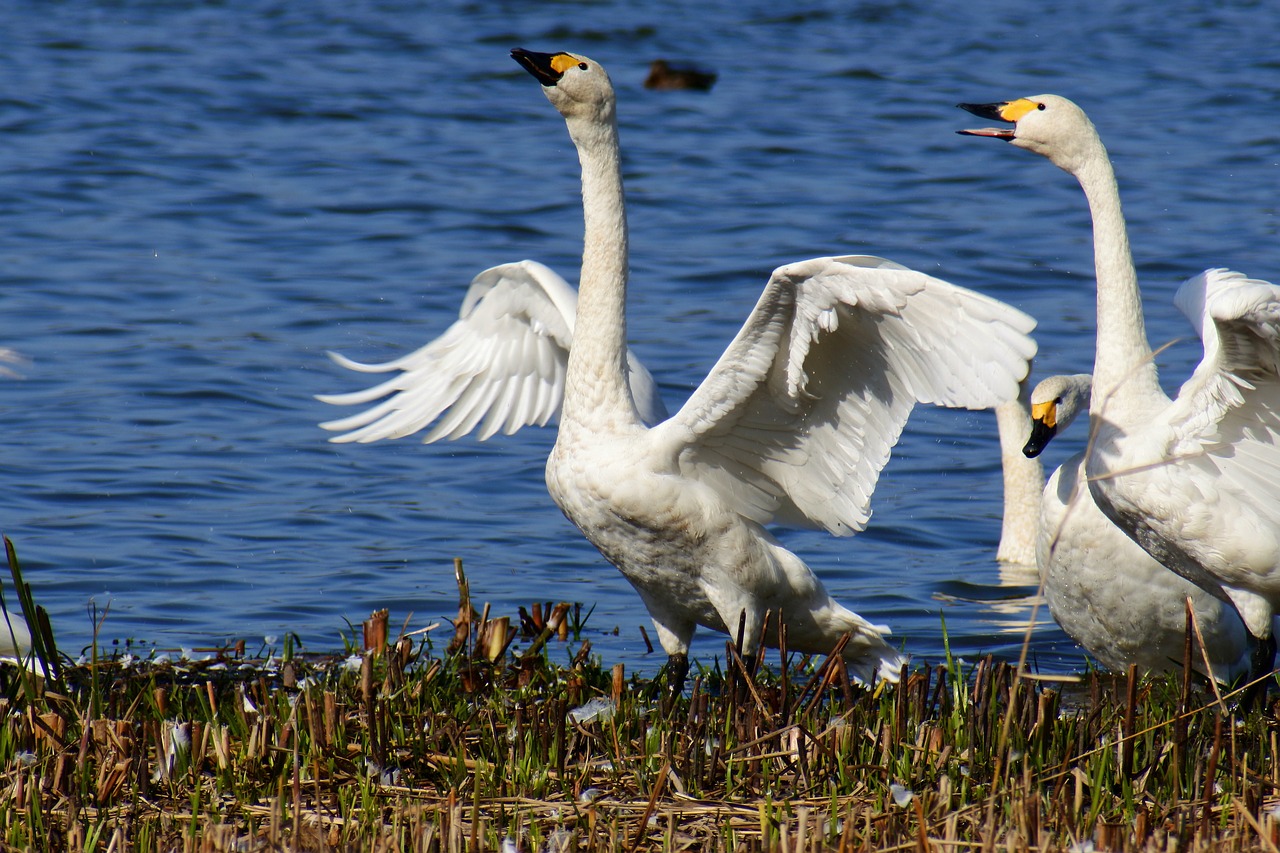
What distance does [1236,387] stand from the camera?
5367mm

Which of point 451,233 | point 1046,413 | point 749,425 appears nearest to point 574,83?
point 749,425

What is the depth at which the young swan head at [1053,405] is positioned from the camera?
5.93m

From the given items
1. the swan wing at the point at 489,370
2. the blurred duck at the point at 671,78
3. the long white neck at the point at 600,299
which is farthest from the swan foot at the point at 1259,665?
the blurred duck at the point at 671,78

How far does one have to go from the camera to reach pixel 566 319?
7.14m

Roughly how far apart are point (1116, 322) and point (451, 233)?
10.5 metres

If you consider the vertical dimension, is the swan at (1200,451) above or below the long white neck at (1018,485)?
above

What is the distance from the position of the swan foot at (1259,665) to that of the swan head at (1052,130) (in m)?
1.74

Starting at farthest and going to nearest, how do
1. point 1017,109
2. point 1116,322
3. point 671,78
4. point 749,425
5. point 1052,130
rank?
point 671,78 < point 1017,109 < point 1052,130 < point 749,425 < point 1116,322

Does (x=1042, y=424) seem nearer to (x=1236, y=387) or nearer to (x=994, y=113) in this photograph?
(x=1236, y=387)

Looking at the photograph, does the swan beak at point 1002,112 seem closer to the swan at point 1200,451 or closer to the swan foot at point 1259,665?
the swan at point 1200,451

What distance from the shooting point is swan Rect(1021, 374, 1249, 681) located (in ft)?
20.3

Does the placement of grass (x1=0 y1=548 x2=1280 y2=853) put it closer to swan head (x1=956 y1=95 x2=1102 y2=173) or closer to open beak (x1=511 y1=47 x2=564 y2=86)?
swan head (x1=956 y1=95 x2=1102 y2=173)

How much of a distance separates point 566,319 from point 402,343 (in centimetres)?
547

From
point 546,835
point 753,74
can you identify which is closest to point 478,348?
point 546,835
